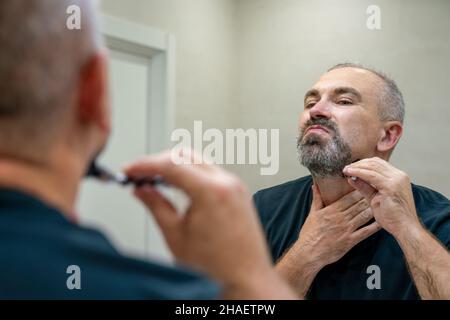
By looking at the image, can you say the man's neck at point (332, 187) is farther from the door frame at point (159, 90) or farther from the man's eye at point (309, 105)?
the door frame at point (159, 90)

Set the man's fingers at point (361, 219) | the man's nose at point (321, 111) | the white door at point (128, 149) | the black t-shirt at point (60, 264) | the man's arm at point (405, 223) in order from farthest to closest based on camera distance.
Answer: the white door at point (128, 149) < the man's nose at point (321, 111) < the man's fingers at point (361, 219) < the man's arm at point (405, 223) < the black t-shirt at point (60, 264)

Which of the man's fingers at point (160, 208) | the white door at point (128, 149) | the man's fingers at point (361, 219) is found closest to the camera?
the man's fingers at point (160, 208)

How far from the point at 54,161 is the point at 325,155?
2.43ft

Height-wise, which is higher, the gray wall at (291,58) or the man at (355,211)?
the gray wall at (291,58)

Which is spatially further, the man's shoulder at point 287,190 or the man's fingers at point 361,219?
the man's shoulder at point 287,190

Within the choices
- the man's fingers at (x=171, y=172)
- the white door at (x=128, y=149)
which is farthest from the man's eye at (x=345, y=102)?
the man's fingers at (x=171, y=172)

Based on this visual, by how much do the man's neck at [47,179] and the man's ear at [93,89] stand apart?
0.03 m

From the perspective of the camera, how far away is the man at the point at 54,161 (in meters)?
0.26

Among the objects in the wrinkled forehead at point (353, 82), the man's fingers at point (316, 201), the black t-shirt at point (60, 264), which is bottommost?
the black t-shirt at point (60, 264)

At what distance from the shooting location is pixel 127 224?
4.40 ft

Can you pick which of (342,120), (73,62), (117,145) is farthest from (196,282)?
(117,145)

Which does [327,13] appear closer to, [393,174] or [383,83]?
[383,83]

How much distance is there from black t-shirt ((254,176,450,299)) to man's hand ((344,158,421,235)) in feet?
0.21

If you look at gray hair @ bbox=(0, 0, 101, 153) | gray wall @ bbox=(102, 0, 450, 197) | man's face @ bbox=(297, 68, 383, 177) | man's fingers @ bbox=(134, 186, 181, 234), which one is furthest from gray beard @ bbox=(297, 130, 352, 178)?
gray hair @ bbox=(0, 0, 101, 153)
